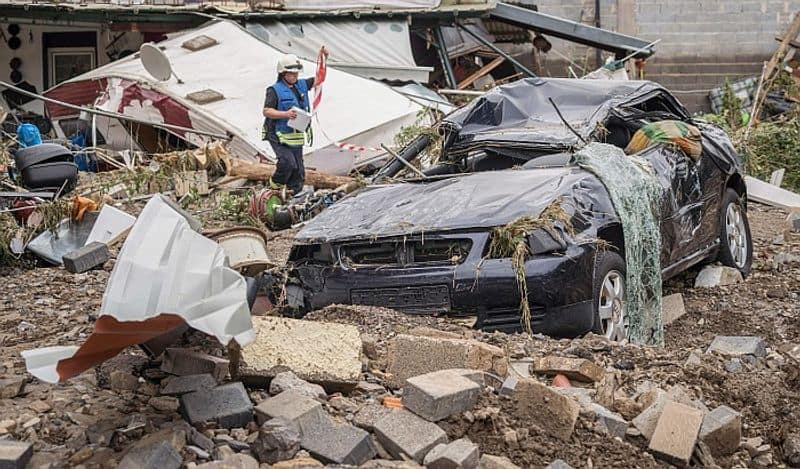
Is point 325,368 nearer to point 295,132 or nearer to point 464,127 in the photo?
point 464,127

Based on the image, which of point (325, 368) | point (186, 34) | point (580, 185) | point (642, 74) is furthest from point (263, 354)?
point (642, 74)

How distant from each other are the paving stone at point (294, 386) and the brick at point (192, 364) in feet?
0.74

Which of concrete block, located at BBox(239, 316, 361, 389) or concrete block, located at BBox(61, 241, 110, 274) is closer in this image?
concrete block, located at BBox(239, 316, 361, 389)

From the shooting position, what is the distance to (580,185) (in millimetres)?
6598

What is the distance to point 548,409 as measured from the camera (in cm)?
445

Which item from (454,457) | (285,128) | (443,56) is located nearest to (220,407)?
(454,457)

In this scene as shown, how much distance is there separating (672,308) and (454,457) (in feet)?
12.8

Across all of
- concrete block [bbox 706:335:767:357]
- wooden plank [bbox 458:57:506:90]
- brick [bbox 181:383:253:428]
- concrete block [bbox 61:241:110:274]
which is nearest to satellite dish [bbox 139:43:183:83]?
wooden plank [bbox 458:57:506:90]

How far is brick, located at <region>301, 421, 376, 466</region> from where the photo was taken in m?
4.02

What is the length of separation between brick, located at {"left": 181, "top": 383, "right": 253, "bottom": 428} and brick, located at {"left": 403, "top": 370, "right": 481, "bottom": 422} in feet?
2.15

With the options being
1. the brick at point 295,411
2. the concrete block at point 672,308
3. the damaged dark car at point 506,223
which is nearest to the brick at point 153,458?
the brick at point 295,411

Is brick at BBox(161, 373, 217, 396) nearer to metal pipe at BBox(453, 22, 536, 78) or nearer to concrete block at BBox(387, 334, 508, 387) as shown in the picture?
concrete block at BBox(387, 334, 508, 387)

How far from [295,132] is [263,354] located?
6.95 m

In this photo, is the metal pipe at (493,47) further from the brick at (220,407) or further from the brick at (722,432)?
the brick at (220,407)
